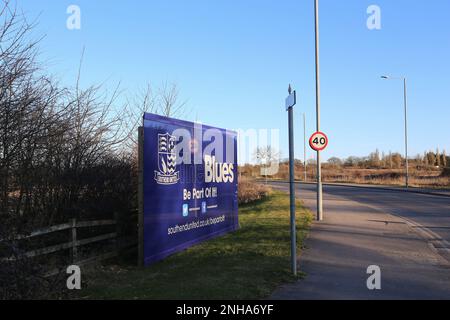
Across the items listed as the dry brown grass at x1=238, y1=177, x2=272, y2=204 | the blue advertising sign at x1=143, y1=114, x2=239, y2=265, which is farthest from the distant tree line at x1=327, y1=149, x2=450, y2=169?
the blue advertising sign at x1=143, y1=114, x2=239, y2=265

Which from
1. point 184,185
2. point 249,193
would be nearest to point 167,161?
point 184,185

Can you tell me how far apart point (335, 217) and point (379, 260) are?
794 centimetres

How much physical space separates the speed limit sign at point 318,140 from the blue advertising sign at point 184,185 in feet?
12.3

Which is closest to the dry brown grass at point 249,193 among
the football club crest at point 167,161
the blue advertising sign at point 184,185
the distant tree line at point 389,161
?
the blue advertising sign at point 184,185

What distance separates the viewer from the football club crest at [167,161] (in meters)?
9.57

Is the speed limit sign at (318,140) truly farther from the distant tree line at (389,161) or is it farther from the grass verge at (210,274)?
the distant tree line at (389,161)

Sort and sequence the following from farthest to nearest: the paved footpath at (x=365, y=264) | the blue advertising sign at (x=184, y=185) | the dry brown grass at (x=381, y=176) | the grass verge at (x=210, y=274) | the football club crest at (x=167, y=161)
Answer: the dry brown grass at (x=381, y=176), the football club crest at (x=167, y=161), the blue advertising sign at (x=184, y=185), the paved footpath at (x=365, y=264), the grass verge at (x=210, y=274)

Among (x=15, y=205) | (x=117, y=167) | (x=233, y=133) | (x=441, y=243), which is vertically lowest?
(x=441, y=243)

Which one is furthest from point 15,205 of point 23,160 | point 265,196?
point 265,196

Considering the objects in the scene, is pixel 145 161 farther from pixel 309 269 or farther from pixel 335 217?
pixel 335 217

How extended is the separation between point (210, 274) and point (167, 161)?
2822mm

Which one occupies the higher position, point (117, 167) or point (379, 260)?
point (117, 167)

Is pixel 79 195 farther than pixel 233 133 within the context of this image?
No

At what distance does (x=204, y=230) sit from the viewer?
469 inches
